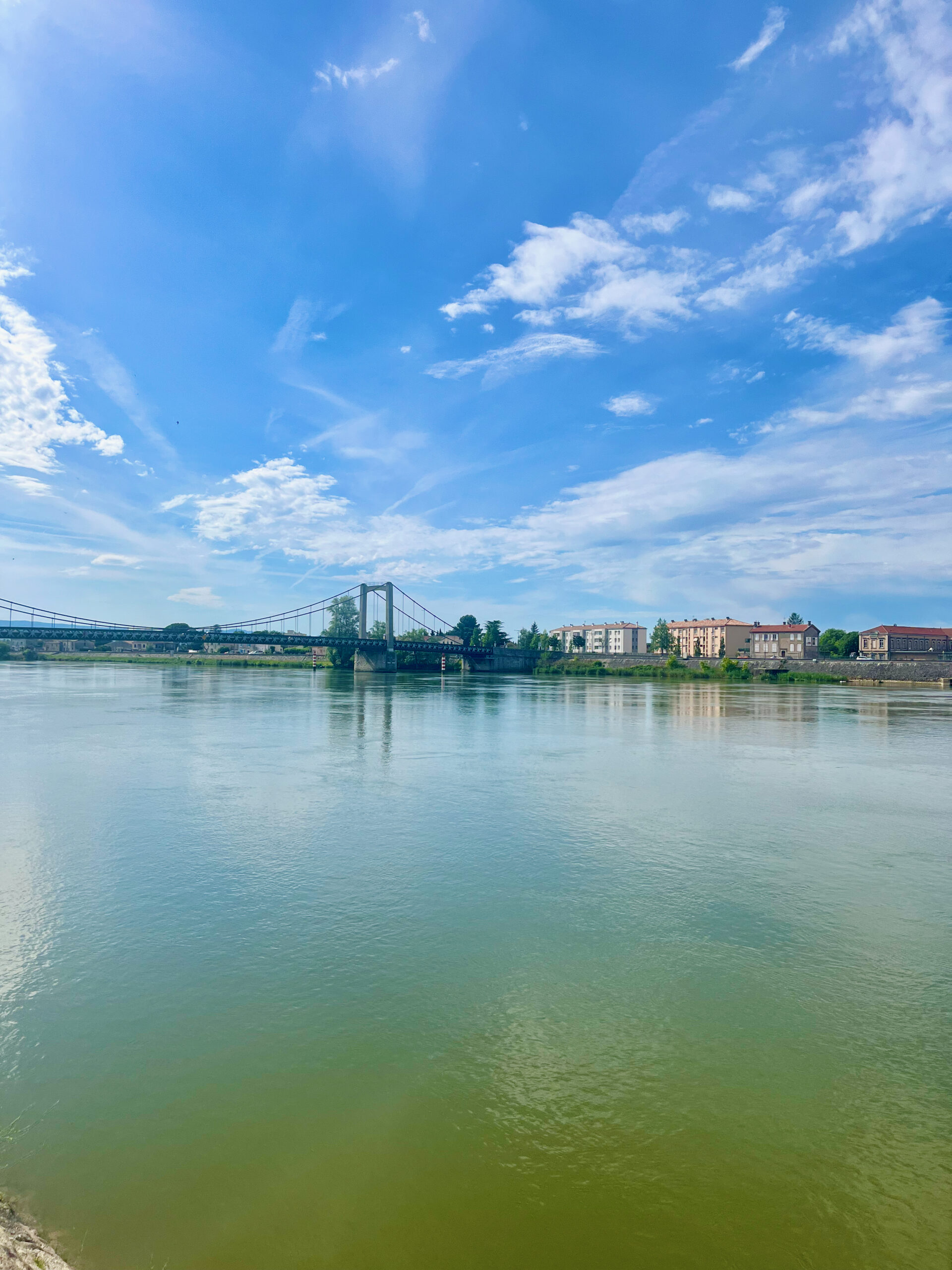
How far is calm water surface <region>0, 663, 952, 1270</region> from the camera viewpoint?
13.1ft

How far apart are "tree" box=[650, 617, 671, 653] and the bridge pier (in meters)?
48.7

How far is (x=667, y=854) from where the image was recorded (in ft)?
36.3

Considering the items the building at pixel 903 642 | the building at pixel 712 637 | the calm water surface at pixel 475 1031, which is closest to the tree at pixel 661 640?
the building at pixel 712 637

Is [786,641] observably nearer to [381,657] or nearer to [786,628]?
[786,628]

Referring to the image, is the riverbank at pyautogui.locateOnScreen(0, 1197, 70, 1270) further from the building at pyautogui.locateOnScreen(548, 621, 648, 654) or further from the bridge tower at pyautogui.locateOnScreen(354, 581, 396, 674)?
the building at pyautogui.locateOnScreen(548, 621, 648, 654)

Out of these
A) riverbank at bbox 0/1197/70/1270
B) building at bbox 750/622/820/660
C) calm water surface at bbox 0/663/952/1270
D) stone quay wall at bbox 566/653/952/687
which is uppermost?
building at bbox 750/622/820/660

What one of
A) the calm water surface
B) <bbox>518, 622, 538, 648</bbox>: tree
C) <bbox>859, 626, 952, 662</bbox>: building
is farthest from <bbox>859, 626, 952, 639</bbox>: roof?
the calm water surface

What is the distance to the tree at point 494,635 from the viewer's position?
389ft

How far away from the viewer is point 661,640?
11756cm

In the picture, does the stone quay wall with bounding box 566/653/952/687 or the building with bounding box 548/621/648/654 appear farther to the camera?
the building with bounding box 548/621/648/654

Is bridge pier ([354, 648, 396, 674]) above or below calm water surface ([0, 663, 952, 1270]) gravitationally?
above

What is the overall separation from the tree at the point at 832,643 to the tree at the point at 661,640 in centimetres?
2421

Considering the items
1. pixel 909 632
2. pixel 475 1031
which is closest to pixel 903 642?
pixel 909 632

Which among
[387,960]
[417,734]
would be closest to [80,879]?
[387,960]
